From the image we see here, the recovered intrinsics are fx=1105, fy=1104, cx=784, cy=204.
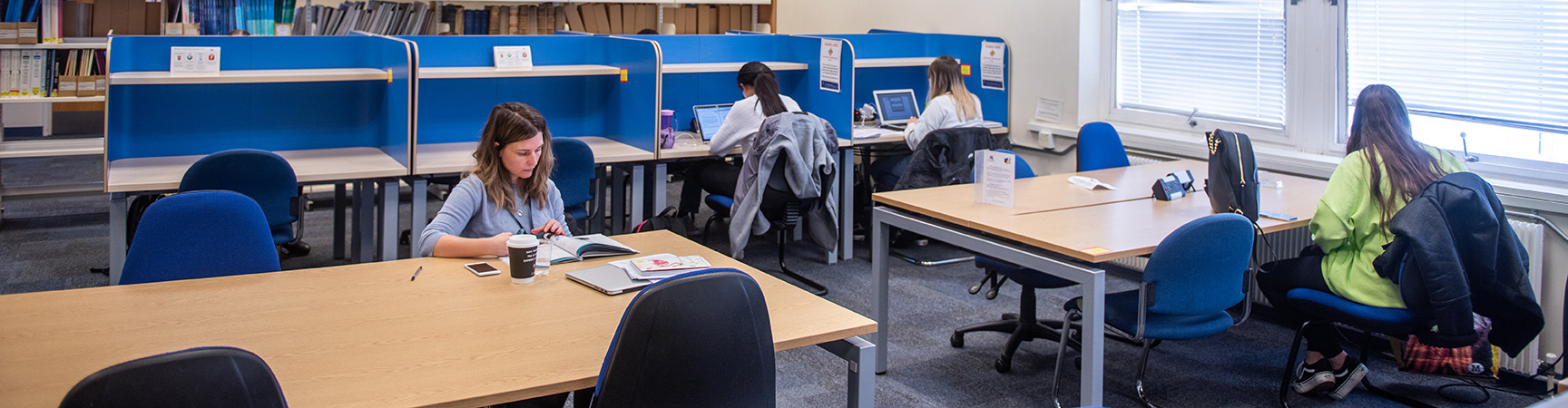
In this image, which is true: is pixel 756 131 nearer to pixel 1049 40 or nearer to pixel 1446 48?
pixel 1049 40

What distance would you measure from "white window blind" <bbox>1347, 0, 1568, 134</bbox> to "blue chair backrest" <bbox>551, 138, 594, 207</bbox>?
10.2ft

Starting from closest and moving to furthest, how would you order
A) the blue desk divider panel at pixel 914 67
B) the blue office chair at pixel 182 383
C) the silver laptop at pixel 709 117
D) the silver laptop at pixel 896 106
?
the blue office chair at pixel 182 383 < the silver laptop at pixel 709 117 < the blue desk divider panel at pixel 914 67 < the silver laptop at pixel 896 106

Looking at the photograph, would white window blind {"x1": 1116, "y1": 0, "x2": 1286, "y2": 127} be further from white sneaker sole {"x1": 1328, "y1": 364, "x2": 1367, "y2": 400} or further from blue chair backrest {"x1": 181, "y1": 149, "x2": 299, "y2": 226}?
blue chair backrest {"x1": 181, "y1": 149, "x2": 299, "y2": 226}

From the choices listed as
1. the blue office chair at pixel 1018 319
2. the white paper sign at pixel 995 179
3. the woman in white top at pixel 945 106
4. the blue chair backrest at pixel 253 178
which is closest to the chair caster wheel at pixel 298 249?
the blue chair backrest at pixel 253 178

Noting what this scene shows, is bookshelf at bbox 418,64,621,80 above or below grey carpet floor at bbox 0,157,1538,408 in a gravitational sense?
above

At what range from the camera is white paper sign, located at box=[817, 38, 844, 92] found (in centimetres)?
538

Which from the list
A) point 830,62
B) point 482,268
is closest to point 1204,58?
point 830,62

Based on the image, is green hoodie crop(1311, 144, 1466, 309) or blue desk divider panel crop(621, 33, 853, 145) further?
blue desk divider panel crop(621, 33, 853, 145)

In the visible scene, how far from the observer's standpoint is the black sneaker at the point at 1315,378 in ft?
11.1

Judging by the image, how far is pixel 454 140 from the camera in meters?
5.27

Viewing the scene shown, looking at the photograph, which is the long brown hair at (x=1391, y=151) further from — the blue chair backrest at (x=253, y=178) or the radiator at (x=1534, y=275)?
the blue chair backrest at (x=253, y=178)

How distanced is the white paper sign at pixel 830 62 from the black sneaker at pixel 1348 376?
2.72 meters

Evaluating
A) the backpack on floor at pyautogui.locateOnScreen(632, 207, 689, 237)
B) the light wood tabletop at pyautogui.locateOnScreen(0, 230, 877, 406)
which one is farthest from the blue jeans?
the light wood tabletop at pyautogui.locateOnScreen(0, 230, 877, 406)

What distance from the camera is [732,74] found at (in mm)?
5930
